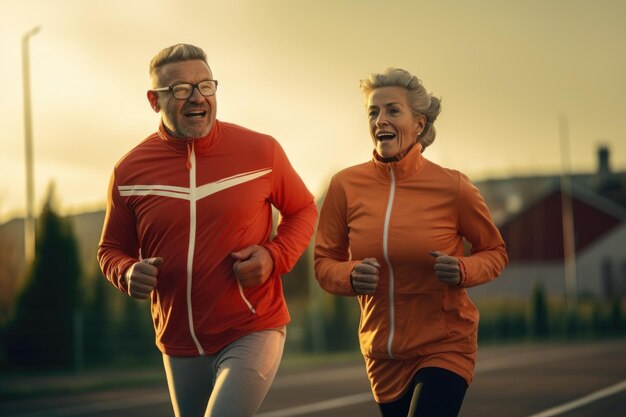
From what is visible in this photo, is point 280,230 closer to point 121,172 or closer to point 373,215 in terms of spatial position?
point 373,215

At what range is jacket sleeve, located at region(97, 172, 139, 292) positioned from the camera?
5410 millimetres

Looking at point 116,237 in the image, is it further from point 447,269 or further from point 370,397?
point 370,397

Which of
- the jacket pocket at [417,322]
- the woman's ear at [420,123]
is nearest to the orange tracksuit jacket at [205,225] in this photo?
the jacket pocket at [417,322]

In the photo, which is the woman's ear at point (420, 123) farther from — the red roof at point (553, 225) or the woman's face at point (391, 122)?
the red roof at point (553, 225)

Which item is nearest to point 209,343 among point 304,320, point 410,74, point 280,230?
point 280,230

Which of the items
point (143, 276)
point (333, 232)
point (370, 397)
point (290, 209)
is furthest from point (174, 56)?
point (370, 397)

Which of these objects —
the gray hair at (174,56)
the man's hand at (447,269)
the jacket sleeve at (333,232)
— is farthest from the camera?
the jacket sleeve at (333,232)

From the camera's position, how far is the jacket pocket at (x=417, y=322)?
5324mm

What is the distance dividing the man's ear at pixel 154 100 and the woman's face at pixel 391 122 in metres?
0.99

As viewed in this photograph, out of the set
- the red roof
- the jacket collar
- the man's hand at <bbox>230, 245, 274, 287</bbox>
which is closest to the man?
the man's hand at <bbox>230, 245, 274, 287</bbox>

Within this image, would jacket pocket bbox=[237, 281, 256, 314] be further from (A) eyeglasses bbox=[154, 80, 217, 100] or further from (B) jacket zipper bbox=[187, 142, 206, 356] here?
(A) eyeglasses bbox=[154, 80, 217, 100]

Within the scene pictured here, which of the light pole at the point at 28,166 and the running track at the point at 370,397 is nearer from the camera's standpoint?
the running track at the point at 370,397

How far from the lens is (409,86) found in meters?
5.53

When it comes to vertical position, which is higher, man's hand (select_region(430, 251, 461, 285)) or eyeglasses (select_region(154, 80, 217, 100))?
eyeglasses (select_region(154, 80, 217, 100))
